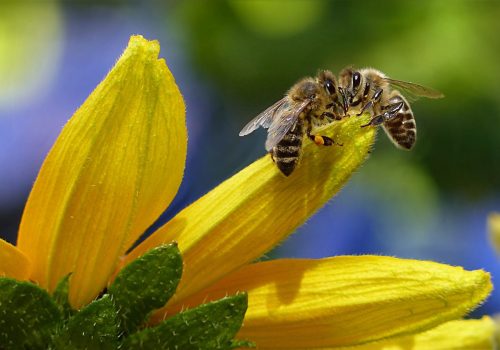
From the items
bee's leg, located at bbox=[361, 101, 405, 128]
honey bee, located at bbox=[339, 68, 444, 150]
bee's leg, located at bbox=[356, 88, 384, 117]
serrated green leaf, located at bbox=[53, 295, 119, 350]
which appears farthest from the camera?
honey bee, located at bbox=[339, 68, 444, 150]

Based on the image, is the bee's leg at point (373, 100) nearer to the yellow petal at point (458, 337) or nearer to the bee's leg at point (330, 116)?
the bee's leg at point (330, 116)

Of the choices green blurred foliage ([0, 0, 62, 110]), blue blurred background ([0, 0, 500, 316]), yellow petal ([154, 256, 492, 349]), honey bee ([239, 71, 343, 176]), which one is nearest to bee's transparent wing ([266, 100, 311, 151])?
honey bee ([239, 71, 343, 176])

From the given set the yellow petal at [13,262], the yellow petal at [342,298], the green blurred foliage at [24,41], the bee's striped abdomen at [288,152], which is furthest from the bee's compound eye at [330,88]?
the green blurred foliage at [24,41]

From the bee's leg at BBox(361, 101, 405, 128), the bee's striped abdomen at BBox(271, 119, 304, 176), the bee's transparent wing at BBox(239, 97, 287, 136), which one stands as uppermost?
the bee's leg at BBox(361, 101, 405, 128)

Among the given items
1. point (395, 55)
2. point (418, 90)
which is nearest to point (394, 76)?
point (395, 55)

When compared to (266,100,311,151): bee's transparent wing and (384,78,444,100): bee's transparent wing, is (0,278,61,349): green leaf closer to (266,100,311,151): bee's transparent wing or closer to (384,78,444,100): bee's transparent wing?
(266,100,311,151): bee's transparent wing

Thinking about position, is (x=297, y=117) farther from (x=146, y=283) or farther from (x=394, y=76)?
(x=394, y=76)
